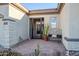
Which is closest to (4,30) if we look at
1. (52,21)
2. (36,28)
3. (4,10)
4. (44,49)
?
(4,10)

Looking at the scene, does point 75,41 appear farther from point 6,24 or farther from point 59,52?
point 6,24

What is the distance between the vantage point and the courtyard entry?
1278cm

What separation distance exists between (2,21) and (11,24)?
1.87 ft

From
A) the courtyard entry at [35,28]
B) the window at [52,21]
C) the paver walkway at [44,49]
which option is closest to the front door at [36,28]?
the courtyard entry at [35,28]

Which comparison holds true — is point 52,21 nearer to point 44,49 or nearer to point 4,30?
point 44,49

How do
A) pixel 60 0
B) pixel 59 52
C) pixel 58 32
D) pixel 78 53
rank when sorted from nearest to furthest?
1. pixel 60 0
2. pixel 78 53
3. pixel 59 52
4. pixel 58 32

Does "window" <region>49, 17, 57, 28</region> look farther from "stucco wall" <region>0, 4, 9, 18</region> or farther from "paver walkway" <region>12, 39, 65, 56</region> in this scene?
"stucco wall" <region>0, 4, 9, 18</region>

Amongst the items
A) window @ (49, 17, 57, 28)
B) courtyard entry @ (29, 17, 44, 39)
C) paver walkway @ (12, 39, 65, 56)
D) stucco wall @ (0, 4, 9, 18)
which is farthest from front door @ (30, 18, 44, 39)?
stucco wall @ (0, 4, 9, 18)

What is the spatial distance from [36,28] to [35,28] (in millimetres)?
113

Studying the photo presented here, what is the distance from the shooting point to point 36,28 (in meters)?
13.0

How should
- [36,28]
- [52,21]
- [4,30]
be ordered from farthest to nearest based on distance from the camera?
[36,28] → [52,21] → [4,30]

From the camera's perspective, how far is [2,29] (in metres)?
7.92

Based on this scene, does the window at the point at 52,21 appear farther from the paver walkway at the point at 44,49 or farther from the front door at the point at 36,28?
the paver walkway at the point at 44,49

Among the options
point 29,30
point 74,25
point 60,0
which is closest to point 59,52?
point 74,25
